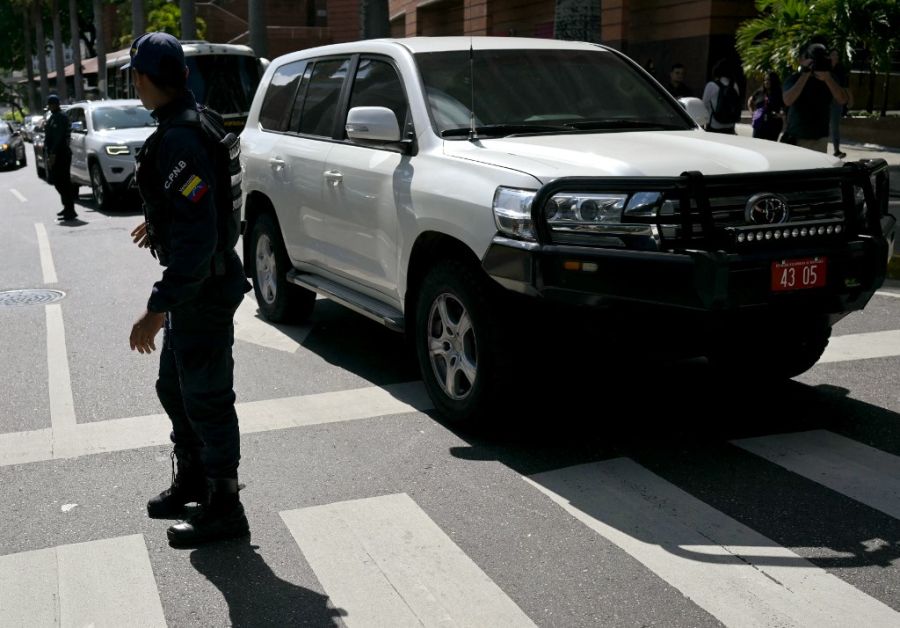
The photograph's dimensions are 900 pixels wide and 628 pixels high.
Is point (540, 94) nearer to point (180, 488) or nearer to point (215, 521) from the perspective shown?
point (180, 488)

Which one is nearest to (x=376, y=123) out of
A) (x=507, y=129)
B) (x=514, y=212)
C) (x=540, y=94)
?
(x=507, y=129)

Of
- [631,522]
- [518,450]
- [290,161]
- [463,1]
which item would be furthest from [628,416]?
[463,1]

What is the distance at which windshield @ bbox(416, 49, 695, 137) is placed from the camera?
5.99m

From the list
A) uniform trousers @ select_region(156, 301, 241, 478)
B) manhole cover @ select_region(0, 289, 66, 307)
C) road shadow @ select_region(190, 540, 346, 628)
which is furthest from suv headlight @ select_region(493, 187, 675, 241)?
manhole cover @ select_region(0, 289, 66, 307)

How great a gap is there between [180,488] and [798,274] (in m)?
→ 2.76

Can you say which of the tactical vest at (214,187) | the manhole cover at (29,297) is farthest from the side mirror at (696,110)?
the manhole cover at (29,297)

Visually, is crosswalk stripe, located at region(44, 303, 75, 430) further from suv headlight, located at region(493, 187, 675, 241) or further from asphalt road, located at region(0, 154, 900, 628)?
suv headlight, located at region(493, 187, 675, 241)

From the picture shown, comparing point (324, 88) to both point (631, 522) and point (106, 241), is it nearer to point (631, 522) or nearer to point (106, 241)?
point (631, 522)

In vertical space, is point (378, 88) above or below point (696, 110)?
above

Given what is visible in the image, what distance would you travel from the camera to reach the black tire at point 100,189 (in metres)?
18.2

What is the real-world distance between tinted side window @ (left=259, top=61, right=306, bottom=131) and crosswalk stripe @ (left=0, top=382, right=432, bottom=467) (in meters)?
2.35

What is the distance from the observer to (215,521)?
4250 millimetres

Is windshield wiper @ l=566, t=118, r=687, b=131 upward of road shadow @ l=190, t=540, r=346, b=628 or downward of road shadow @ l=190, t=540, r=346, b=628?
upward

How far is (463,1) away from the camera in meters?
37.8
